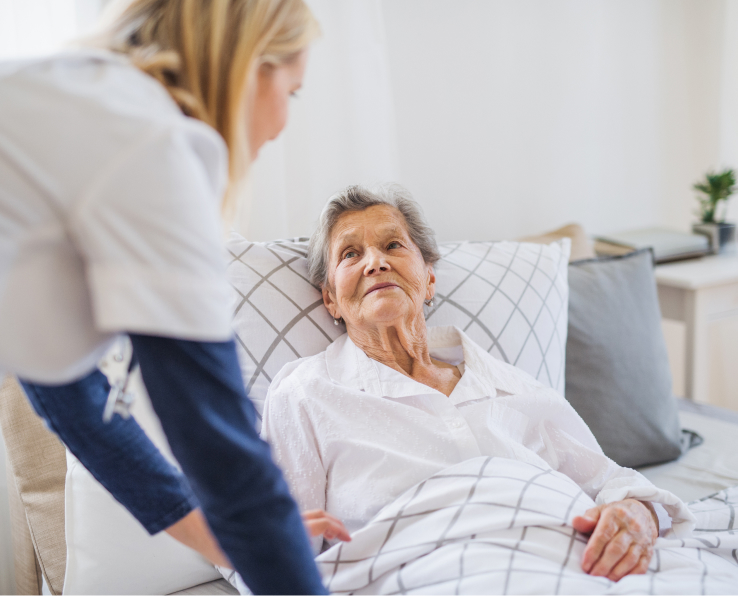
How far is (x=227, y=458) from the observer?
0.54 m

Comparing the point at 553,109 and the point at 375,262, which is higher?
the point at 553,109

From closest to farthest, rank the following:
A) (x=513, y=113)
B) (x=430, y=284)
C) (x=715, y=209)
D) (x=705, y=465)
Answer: (x=430, y=284) → (x=705, y=465) → (x=513, y=113) → (x=715, y=209)

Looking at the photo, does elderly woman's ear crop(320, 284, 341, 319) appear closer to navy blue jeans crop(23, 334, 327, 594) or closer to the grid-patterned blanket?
the grid-patterned blanket

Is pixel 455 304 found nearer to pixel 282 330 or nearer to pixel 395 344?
pixel 395 344

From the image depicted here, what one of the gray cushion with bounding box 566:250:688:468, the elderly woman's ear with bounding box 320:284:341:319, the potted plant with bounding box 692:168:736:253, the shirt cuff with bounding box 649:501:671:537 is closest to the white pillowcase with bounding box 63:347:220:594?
the elderly woman's ear with bounding box 320:284:341:319

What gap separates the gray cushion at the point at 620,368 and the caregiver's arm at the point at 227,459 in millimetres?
1129

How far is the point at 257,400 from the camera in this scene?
4.17 ft

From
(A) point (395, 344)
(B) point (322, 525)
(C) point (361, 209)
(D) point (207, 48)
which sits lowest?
(B) point (322, 525)

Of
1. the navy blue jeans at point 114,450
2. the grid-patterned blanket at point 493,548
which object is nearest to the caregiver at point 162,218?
the navy blue jeans at point 114,450

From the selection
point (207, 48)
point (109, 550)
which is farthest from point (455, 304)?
point (207, 48)

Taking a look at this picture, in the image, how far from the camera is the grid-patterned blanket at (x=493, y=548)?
89 centimetres

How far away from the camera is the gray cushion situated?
1.55 metres

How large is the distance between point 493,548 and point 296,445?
1.22 feet

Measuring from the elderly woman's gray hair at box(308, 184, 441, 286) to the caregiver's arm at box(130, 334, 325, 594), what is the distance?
2.62ft
